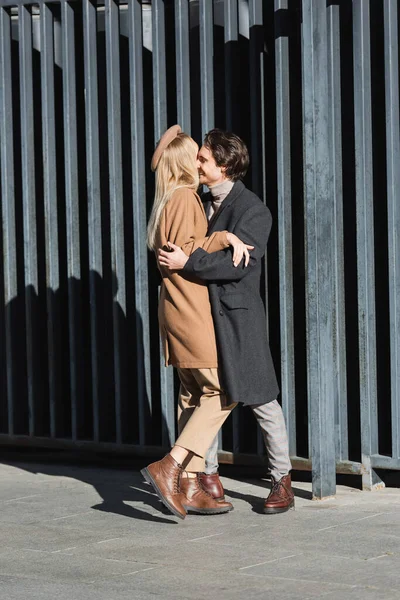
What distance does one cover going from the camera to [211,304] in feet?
20.1

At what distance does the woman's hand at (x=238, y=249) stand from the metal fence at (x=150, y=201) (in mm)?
598

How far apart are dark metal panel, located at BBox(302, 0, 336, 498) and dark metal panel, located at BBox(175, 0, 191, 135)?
3.61ft

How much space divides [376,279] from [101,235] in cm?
187

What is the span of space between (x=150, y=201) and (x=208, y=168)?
1.44 m

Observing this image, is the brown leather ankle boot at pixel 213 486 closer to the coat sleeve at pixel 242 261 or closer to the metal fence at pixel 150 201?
the metal fence at pixel 150 201

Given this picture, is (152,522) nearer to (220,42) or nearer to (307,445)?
(307,445)

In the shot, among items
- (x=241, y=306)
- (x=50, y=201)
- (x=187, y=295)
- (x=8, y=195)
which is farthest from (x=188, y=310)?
(x=8, y=195)

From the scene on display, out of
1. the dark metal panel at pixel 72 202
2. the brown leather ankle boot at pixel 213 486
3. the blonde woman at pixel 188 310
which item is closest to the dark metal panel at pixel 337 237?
the brown leather ankle boot at pixel 213 486

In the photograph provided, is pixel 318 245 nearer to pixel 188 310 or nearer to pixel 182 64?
pixel 188 310

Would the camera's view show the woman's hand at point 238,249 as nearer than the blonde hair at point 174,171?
Yes

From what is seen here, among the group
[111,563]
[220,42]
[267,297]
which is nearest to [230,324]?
[267,297]

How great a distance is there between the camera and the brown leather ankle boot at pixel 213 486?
638 cm

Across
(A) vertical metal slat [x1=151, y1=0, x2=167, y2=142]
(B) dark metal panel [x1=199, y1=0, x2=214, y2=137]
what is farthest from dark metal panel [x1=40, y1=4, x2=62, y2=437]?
(B) dark metal panel [x1=199, y1=0, x2=214, y2=137]

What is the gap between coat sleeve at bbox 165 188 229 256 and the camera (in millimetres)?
6051
